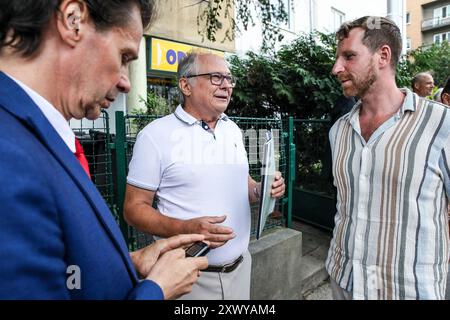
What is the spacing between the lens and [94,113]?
0.95 m

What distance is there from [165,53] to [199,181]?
291 inches

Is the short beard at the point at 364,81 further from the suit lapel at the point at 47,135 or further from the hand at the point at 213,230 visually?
the suit lapel at the point at 47,135

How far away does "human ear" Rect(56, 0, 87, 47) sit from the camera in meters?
0.77

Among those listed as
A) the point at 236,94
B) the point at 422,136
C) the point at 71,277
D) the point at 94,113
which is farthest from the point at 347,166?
the point at 236,94

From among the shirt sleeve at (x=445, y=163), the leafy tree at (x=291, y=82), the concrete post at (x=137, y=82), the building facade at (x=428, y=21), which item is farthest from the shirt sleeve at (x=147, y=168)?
the building facade at (x=428, y=21)

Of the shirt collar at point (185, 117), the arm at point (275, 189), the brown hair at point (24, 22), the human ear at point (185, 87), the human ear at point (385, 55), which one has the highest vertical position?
the human ear at point (385, 55)

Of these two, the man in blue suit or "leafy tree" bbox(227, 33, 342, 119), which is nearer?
the man in blue suit

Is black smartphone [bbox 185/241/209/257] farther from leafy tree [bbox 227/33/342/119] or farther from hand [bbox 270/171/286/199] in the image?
leafy tree [bbox 227/33/342/119]

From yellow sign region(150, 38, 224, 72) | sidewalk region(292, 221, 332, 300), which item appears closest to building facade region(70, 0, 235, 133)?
yellow sign region(150, 38, 224, 72)

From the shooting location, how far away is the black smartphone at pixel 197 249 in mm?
1091

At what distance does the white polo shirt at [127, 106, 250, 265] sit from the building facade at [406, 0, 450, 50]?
42.1 meters

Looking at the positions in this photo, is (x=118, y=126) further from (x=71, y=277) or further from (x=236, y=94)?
(x=236, y=94)

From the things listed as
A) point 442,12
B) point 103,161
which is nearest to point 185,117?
point 103,161

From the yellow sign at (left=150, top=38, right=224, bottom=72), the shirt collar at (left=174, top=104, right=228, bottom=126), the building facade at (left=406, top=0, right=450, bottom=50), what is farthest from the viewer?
the building facade at (left=406, top=0, right=450, bottom=50)
